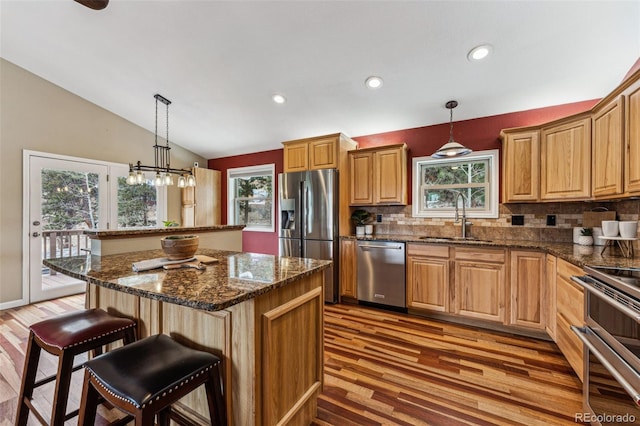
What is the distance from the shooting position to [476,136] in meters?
3.37

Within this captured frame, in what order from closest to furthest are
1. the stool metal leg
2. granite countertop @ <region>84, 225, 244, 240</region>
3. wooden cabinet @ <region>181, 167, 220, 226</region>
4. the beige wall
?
the stool metal leg, granite countertop @ <region>84, 225, 244, 240</region>, the beige wall, wooden cabinet @ <region>181, 167, 220, 226</region>

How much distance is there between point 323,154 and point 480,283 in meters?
2.43

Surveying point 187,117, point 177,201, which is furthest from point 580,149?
point 177,201

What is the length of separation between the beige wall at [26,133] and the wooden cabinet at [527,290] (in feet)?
16.2

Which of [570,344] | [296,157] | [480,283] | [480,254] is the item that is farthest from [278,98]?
[570,344]

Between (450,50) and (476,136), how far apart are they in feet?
4.46

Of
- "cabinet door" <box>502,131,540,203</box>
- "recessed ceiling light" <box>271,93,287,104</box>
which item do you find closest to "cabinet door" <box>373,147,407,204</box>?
"cabinet door" <box>502,131,540,203</box>

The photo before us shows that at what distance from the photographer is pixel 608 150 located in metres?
2.11

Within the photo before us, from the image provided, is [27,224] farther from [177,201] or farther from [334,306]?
[334,306]

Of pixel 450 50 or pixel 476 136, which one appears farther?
pixel 476 136

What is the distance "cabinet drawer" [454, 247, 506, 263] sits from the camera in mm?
2686

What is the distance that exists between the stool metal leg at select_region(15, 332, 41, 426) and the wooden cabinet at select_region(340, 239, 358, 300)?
2809 mm

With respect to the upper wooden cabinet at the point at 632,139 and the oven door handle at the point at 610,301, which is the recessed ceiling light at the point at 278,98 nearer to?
the upper wooden cabinet at the point at 632,139

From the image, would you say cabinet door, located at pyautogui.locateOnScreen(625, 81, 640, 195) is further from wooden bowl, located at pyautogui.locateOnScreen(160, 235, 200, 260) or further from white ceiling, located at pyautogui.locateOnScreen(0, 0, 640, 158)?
wooden bowl, located at pyautogui.locateOnScreen(160, 235, 200, 260)
